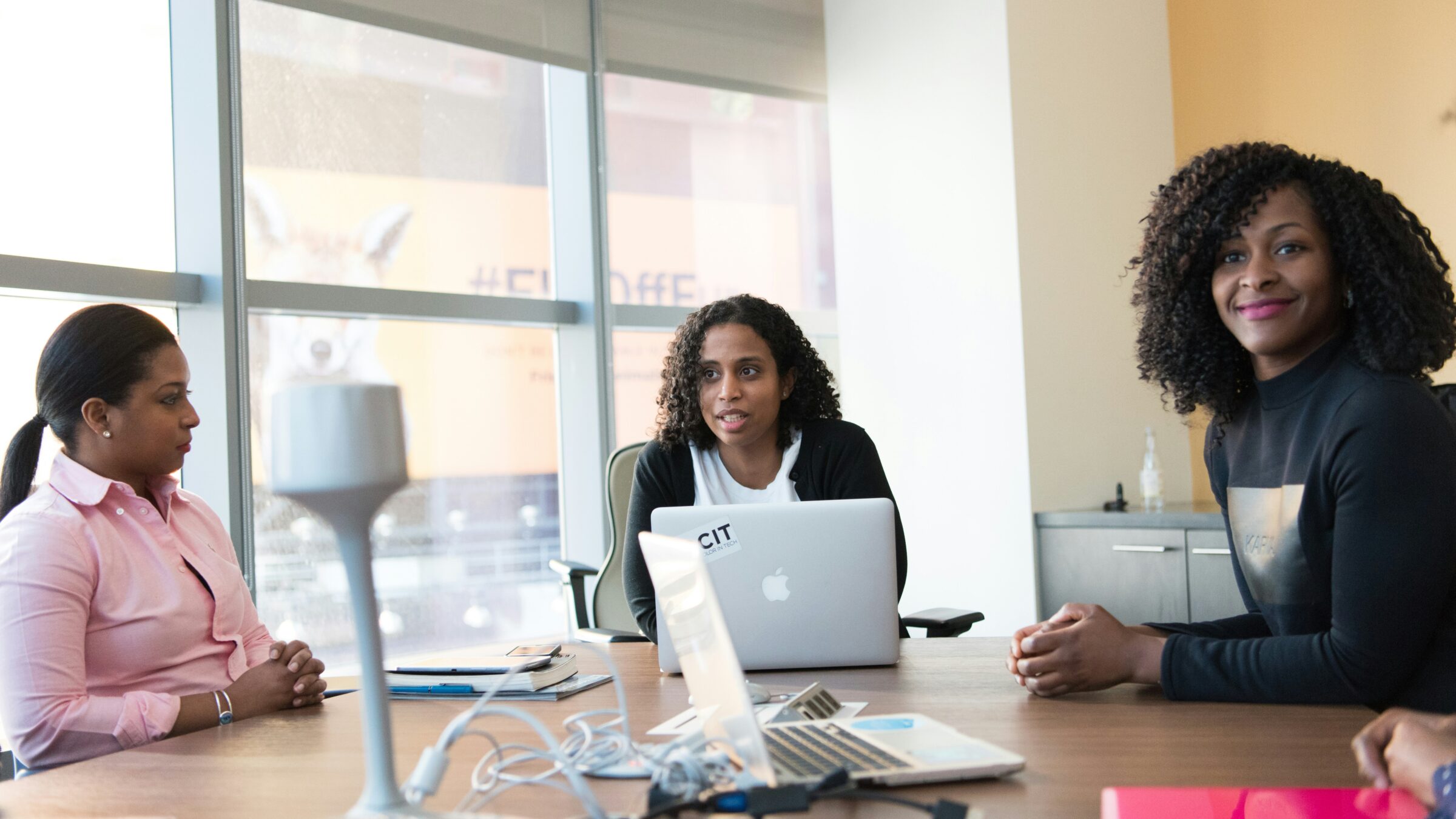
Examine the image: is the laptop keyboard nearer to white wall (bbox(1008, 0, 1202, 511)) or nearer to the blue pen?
the blue pen

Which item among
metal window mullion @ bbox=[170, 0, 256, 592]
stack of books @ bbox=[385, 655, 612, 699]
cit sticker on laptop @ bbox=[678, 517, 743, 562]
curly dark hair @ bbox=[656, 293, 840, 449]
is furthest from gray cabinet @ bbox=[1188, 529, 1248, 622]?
metal window mullion @ bbox=[170, 0, 256, 592]

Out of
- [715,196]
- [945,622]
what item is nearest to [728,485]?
[945,622]

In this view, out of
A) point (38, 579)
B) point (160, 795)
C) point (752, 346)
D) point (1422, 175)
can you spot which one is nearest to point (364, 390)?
point (160, 795)

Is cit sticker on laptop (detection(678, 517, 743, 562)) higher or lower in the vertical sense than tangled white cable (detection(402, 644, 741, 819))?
higher

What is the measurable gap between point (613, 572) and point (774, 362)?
2.80 ft

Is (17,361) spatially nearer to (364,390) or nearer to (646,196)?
(646,196)

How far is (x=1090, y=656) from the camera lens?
1.56 meters

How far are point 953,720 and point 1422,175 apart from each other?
2.98 metres

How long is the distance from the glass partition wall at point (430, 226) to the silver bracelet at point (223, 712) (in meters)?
1.22

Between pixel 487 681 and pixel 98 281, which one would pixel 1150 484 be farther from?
pixel 98 281

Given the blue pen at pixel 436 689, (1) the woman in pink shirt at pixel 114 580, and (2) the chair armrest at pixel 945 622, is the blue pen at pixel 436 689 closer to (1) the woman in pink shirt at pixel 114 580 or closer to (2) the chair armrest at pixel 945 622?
(1) the woman in pink shirt at pixel 114 580

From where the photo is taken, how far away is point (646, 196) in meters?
4.50

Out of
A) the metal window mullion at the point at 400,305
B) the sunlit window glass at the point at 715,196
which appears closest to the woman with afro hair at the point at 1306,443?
the metal window mullion at the point at 400,305

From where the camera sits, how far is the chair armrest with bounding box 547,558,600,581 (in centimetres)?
329
